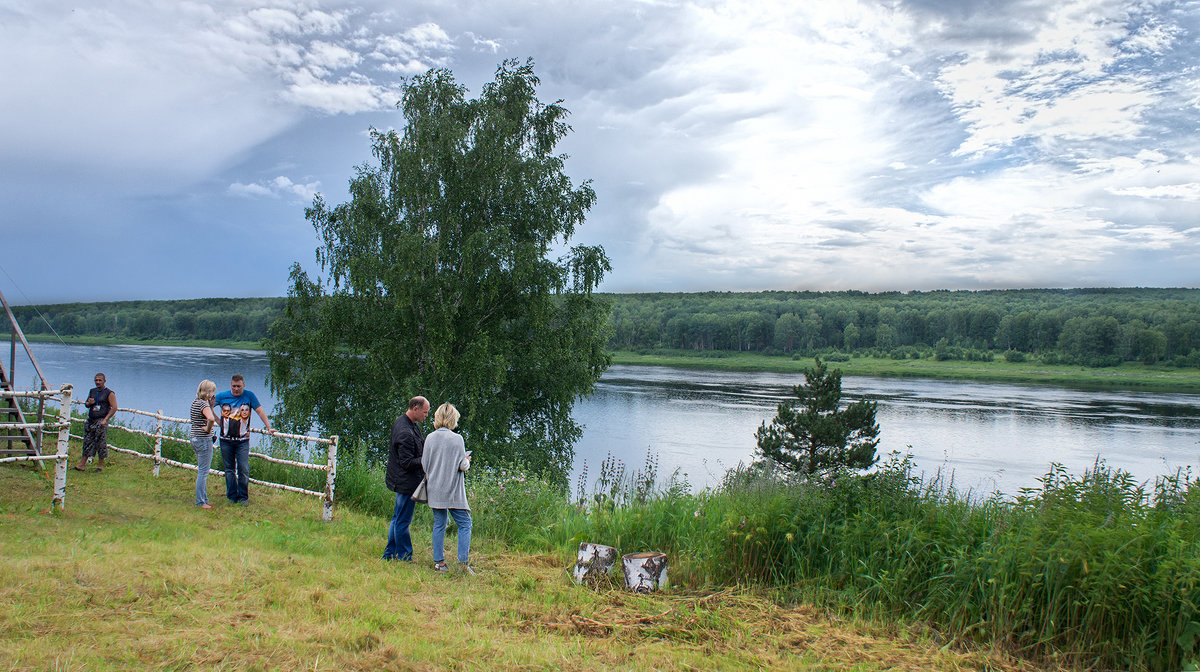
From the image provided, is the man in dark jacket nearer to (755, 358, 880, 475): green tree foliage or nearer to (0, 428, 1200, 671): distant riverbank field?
(0, 428, 1200, 671): distant riverbank field

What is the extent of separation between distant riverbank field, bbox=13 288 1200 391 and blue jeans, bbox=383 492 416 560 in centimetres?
8042

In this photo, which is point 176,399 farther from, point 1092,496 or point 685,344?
point 685,344

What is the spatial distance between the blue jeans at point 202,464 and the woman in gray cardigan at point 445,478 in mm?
3428

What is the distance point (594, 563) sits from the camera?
6004mm

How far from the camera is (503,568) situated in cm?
647

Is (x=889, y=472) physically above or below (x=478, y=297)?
below

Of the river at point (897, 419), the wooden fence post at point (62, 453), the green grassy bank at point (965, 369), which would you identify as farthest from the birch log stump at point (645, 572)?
the green grassy bank at point (965, 369)

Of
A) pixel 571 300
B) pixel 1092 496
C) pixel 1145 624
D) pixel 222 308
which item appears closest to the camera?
pixel 1145 624

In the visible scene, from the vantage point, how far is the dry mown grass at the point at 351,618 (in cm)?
415

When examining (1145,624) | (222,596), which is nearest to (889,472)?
(1145,624)

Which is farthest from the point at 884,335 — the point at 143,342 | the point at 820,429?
the point at 143,342

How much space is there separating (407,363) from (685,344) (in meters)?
93.3

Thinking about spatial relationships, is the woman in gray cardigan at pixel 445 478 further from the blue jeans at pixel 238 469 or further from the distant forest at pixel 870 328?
the distant forest at pixel 870 328

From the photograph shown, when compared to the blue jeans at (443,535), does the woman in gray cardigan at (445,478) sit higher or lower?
higher
